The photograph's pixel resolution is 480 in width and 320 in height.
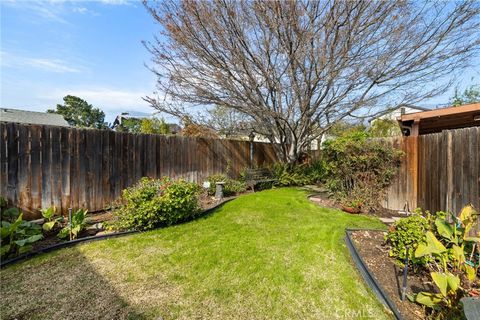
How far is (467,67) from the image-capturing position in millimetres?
7410

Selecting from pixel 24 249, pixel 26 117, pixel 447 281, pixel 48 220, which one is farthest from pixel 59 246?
pixel 26 117

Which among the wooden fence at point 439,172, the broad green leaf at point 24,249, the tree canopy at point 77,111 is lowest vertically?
the broad green leaf at point 24,249

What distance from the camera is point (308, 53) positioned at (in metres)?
7.11

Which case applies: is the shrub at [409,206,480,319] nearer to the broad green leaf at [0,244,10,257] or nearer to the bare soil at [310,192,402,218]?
the bare soil at [310,192,402,218]

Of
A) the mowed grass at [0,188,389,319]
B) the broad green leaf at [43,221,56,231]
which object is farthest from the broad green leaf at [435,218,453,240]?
the broad green leaf at [43,221,56,231]

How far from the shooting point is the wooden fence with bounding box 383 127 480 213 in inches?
157

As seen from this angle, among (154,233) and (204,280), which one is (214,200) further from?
(204,280)

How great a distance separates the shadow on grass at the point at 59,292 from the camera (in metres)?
2.39

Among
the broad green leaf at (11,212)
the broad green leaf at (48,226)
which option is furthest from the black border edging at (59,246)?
the broad green leaf at (11,212)

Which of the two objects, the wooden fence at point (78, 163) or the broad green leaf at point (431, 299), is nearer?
the broad green leaf at point (431, 299)

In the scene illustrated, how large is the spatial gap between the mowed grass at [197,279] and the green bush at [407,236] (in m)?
0.71

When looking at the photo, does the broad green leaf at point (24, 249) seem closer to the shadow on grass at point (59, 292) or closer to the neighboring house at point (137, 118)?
the shadow on grass at point (59, 292)

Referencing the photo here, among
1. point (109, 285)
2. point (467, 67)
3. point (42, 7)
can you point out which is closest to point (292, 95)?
point (467, 67)

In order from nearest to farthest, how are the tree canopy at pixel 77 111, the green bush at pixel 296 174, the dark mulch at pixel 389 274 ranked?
the dark mulch at pixel 389 274
the green bush at pixel 296 174
the tree canopy at pixel 77 111
